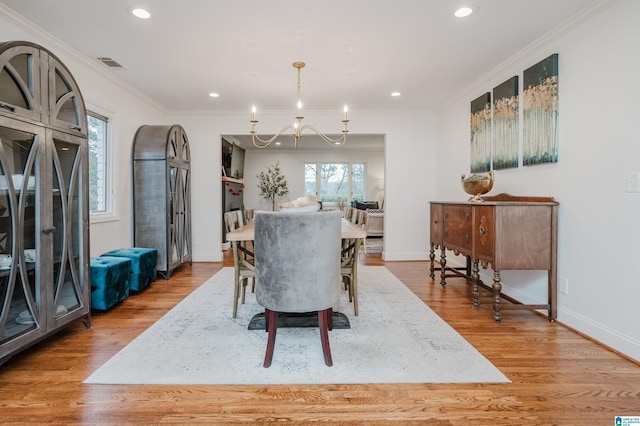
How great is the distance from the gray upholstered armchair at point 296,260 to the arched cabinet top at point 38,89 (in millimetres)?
1582

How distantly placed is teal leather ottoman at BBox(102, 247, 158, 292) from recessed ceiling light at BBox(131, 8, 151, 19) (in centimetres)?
229

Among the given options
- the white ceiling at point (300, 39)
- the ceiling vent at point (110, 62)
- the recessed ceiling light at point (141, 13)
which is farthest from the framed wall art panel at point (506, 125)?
the ceiling vent at point (110, 62)

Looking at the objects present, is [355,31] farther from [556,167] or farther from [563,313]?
[563,313]

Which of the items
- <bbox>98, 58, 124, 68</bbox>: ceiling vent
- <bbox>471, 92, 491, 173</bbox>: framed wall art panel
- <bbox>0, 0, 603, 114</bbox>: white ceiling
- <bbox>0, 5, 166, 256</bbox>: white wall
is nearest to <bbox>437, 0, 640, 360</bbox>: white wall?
<bbox>0, 0, 603, 114</bbox>: white ceiling

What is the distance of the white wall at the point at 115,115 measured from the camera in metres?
3.34

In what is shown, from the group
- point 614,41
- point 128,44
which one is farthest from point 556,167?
point 128,44

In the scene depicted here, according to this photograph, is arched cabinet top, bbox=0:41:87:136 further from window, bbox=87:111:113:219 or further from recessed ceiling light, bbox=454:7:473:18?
recessed ceiling light, bbox=454:7:473:18

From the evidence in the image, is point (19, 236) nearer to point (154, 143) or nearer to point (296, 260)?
point (296, 260)

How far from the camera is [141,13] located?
2.52 meters

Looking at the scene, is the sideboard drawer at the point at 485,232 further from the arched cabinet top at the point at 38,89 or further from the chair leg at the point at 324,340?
the arched cabinet top at the point at 38,89

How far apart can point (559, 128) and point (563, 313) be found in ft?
4.96

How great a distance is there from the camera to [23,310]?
6.77 feet

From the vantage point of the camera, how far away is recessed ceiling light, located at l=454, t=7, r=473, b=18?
2.47 m

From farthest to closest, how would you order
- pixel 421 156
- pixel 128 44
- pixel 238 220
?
1. pixel 421 156
2. pixel 238 220
3. pixel 128 44
